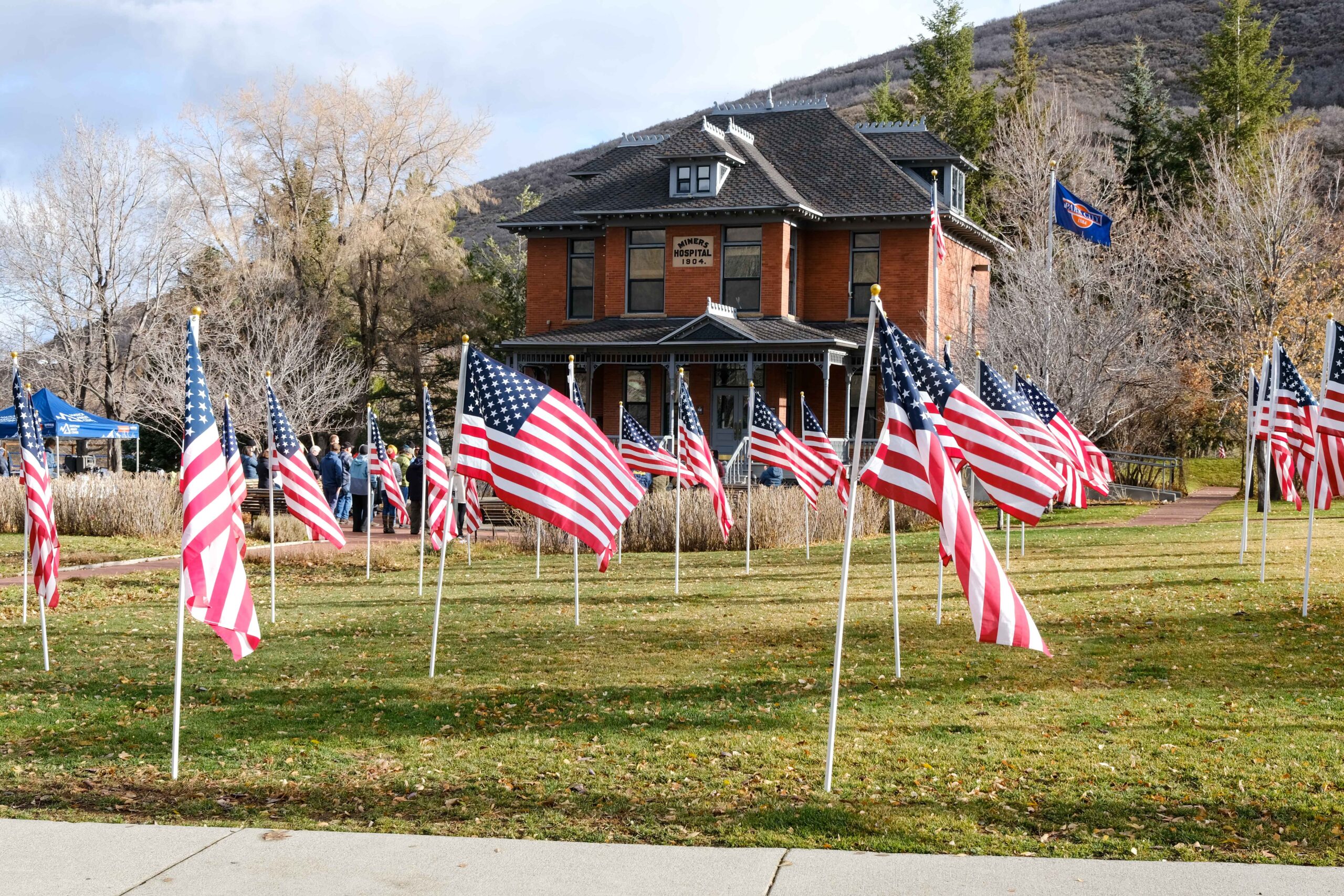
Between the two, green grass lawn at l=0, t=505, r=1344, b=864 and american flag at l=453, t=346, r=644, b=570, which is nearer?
green grass lawn at l=0, t=505, r=1344, b=864

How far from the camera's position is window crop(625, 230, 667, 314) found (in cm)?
3822

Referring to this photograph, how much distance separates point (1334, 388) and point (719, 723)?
7772 millimetres

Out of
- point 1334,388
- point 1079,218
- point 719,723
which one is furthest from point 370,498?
point 1079,218

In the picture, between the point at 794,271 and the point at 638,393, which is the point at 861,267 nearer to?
the point at 794,271

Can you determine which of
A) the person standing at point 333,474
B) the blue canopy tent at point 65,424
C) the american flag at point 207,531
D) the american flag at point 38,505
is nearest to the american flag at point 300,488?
the american flag at point 38,505

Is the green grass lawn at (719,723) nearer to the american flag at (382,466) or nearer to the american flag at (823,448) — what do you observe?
the american flag at (823,448)

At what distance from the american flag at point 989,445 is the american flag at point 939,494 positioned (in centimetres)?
118

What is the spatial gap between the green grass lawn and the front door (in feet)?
70.9

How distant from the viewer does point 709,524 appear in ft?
76.4

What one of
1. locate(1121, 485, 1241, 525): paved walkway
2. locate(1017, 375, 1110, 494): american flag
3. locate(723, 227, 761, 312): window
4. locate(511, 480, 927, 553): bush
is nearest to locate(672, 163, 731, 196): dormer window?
locate(723, 227, 761, 312): window

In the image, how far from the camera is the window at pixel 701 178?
123 ft

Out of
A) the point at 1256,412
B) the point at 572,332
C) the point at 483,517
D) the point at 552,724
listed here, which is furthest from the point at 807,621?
the point at 572,332

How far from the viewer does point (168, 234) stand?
41.7 metres

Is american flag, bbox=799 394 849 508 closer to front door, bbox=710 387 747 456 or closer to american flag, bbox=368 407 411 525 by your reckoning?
american flag, bbox=368 407 411 525
